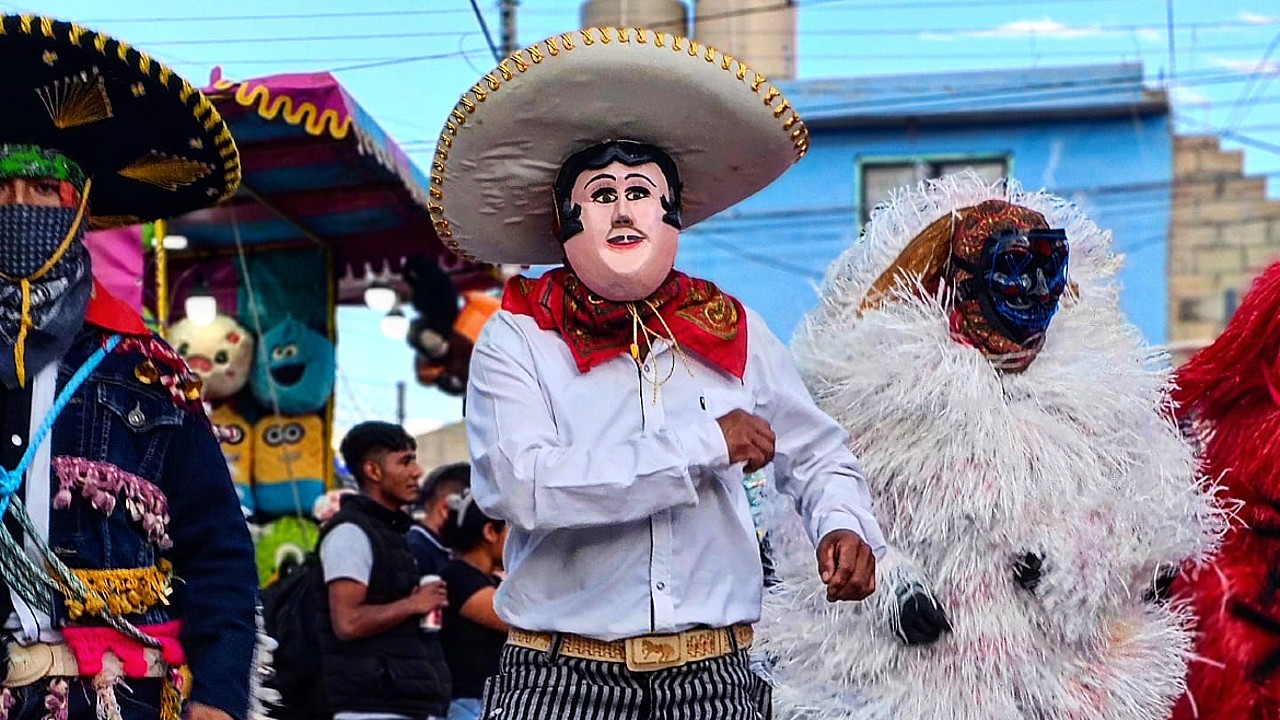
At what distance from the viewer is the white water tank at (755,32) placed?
1838 centimetres

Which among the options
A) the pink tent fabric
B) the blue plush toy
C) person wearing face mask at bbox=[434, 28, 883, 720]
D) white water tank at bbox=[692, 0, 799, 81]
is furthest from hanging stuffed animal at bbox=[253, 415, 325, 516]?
white water tank at bbox=[692, 0, 799, 81]

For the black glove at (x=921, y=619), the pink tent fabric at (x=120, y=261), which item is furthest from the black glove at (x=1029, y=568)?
the pink tent fabric at (x=120, y=261)

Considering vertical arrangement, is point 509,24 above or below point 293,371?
above

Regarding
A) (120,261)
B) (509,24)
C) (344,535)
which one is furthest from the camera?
(509,24)

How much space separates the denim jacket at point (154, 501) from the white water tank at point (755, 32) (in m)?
15.3

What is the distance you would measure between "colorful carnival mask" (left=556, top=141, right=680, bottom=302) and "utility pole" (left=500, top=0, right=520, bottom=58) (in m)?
9.12

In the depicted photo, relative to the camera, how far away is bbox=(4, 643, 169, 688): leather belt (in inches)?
110

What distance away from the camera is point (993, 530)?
379 centimetres

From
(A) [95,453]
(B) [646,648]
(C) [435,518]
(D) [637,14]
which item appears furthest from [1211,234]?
(A) [95,453]

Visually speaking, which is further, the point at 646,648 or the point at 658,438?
the point at 646,648

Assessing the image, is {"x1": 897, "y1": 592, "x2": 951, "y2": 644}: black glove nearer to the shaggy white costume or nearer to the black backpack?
the shaggy white costume

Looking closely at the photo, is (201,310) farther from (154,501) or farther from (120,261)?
(154,501)

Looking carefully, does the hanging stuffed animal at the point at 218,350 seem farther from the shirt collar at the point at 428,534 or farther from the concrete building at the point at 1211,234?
the concrete building at the point at 1211,234

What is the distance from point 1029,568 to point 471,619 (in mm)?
2653
